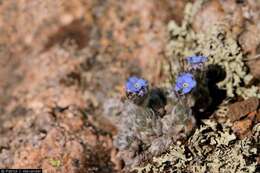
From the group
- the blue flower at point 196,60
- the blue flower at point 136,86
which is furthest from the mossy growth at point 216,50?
the blue flower at point 136,86

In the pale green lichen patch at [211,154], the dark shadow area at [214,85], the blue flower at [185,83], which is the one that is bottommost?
the pale green lichen patch at [211,154]

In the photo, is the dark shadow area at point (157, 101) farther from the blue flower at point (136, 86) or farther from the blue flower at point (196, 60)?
the blue flower at point (196, 60)

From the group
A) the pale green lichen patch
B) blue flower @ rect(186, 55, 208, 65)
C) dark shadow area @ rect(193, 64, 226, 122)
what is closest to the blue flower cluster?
blue flower @ rect(186, 55, 208, 65)

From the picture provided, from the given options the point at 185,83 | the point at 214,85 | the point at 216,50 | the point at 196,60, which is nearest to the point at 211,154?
the point at 185,83

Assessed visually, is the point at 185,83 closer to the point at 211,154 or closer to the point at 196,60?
the point at 196,60

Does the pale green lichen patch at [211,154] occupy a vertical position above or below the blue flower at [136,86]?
below

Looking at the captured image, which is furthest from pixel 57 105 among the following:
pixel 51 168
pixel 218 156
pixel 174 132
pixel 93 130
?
pixel 218 156
